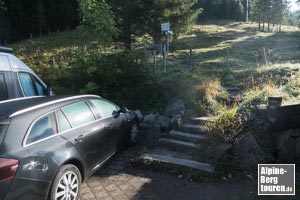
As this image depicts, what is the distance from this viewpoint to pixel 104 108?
5.53 m

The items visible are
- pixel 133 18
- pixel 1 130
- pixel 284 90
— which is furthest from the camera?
pixel 133 18

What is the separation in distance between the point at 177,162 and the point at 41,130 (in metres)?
2.60

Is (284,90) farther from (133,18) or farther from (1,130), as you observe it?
(133,18)

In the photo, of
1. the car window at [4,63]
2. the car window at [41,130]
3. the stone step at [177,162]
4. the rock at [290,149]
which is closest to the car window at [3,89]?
the car window at [4,63]

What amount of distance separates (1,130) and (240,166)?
3.86 m

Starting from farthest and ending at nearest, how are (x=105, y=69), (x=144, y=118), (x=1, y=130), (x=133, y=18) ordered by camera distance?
(x=133, y=18)
(x=105, y=69)
(x=144, y=118)
(x=1, y=130)

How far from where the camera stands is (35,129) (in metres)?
3.63

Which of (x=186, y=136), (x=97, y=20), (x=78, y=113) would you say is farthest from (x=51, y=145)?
(x=97, y=20)

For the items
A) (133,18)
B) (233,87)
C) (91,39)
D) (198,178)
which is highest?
(133,18)

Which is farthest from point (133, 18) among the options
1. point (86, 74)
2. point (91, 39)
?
point (86, 74)

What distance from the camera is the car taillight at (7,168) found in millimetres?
3008

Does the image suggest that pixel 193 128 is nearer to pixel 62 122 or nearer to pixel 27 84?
pixel 62 122

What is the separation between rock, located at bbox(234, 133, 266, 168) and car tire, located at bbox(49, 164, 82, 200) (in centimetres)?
286

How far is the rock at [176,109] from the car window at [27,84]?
10.6 feet
